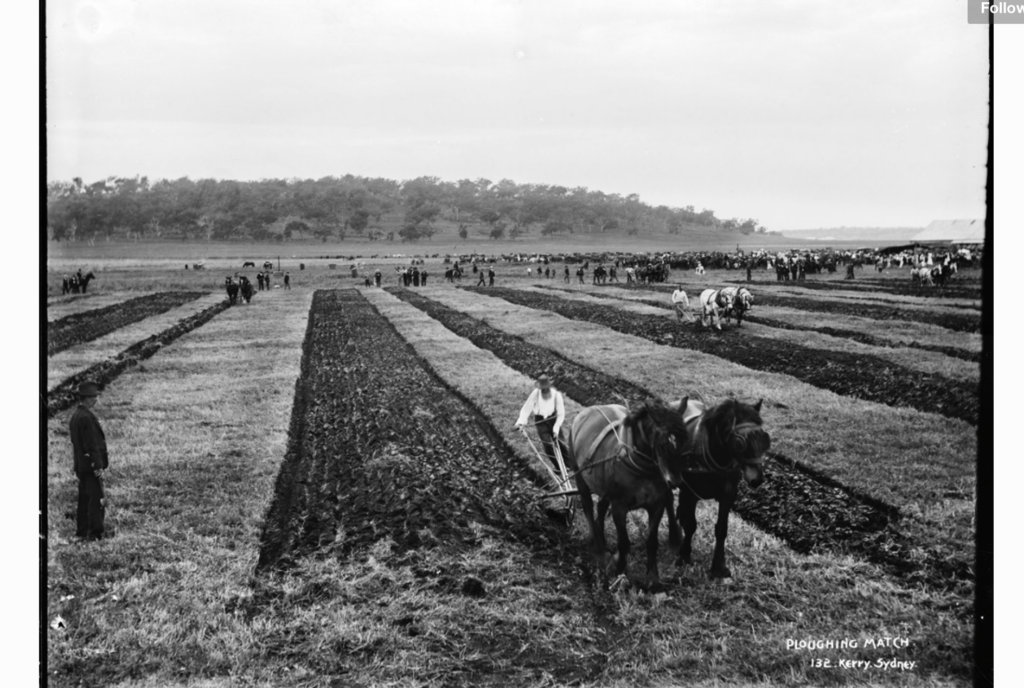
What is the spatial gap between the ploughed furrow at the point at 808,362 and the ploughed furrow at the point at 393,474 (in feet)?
13.3

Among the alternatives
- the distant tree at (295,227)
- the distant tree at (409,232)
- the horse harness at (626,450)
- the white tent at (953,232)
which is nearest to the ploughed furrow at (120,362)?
the distant tree at (295,227)

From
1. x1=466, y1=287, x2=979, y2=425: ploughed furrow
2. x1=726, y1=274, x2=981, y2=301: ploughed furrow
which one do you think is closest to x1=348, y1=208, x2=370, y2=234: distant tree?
x1=466, y1=287, x2=979, y2=425: ploughed furrow

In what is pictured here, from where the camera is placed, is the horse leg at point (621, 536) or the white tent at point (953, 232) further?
the white tent at point (953, 232)

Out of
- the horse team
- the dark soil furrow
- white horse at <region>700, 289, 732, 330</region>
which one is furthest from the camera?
white horse at <region>700, 289, 732, 330</region>

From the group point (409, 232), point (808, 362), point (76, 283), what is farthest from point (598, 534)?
point (76, 283)

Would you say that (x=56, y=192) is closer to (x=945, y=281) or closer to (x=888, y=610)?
(x=888, y=610)

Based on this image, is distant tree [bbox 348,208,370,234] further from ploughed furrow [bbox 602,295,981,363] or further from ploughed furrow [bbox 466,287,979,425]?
ploughed furrow [bbox 602,295,981,363]

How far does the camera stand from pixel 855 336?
1316cm

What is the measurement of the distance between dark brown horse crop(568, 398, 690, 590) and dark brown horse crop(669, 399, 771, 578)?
6.8 inches

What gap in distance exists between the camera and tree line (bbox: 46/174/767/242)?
11.8 m

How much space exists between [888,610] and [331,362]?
9764mm

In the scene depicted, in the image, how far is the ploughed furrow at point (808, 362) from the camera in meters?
9.88

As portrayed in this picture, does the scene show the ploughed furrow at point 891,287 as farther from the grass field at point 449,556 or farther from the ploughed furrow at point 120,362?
the ploughed furrow at point 120,362

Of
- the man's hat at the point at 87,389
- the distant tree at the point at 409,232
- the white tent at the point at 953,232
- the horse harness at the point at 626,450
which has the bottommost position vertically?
the horse harness at the point at 626,450
